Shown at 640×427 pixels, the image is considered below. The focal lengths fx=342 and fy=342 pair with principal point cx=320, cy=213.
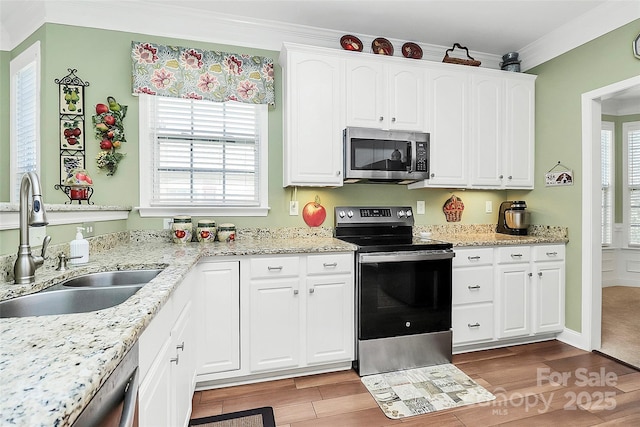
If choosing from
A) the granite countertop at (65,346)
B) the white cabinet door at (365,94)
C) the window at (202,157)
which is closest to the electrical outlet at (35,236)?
the granite countertop at (65,346)

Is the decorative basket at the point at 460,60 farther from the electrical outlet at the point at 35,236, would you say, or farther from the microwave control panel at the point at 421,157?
the electrical outlet at the point at 35,236

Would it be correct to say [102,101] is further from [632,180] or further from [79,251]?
[632,180]

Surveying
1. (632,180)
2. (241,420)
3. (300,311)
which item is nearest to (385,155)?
(300,311)

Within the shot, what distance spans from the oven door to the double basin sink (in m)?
1.49

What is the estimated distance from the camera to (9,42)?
2.78 meters

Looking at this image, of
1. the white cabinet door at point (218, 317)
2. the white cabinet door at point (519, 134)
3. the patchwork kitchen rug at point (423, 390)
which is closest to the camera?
the patchwork kitchen rug at point (423, 390)

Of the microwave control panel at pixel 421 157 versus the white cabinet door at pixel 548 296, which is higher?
the microwave control panel at pixel 421 157

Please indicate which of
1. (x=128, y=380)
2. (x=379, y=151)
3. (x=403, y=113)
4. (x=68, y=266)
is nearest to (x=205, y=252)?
(x=68, y=266)

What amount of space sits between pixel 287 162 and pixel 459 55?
2.04 metres

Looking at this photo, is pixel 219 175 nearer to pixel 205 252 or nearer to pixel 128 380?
pixel 205 252

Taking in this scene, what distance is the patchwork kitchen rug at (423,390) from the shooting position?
2.01m

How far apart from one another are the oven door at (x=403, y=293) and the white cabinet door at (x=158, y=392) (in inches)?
52.6

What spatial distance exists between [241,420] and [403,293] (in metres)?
1.31

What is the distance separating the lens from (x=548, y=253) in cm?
294
